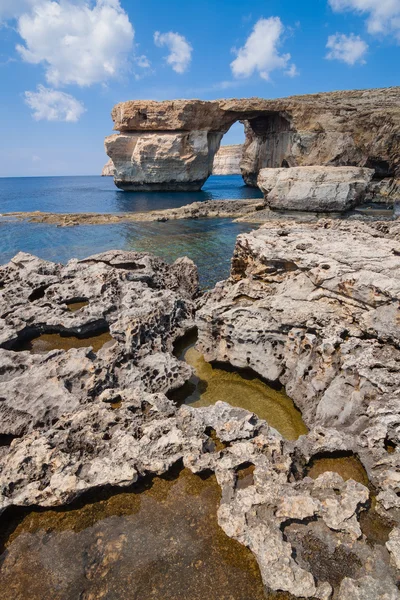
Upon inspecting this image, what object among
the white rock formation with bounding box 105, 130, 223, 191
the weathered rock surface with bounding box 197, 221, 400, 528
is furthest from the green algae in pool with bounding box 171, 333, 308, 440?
the white rock formation with bounding box 105, 130, 223, 191

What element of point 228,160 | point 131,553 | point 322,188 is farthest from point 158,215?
point 228,160

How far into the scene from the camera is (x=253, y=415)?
5895 mm

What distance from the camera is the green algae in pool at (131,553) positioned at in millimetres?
3609

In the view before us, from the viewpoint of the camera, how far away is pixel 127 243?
2730 centimetres

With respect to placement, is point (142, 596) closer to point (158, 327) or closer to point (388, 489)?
point (388, 489)

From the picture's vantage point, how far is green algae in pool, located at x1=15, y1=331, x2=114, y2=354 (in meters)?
9.39

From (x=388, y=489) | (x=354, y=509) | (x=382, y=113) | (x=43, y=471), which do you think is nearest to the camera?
(x=354, y=509)

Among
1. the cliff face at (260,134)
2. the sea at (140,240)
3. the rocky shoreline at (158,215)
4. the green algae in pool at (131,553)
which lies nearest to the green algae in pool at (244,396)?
the green algae in pool at (131,553)

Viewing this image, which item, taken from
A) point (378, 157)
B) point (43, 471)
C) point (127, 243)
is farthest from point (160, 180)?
point (43, 471)

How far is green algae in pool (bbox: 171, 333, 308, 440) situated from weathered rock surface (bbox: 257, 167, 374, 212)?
1162 inches

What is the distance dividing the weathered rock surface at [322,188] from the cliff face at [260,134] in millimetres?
15541

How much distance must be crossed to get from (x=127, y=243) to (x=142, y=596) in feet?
83.9

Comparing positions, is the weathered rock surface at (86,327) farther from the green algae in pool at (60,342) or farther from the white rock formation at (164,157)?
the white rock formation at (164,157)

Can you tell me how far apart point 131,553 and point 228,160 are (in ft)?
568
